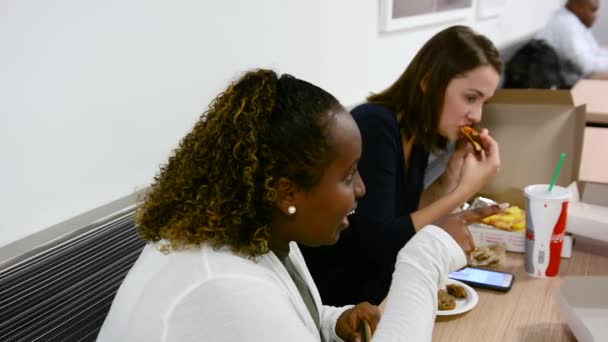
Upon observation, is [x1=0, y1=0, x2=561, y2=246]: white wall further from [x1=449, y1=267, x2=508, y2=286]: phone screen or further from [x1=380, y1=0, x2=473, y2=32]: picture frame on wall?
[x1=449, y1=267, x2=508, y2=286]: phone screen

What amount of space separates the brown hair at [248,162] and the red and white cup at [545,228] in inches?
22.7

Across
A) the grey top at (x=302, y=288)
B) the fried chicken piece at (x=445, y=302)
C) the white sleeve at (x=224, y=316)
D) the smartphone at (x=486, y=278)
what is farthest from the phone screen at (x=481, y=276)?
the white sleeve at (x=224, y=316)

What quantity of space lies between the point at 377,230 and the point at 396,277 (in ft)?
1.61

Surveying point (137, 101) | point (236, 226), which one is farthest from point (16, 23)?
point (236, 226)

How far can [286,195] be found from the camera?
0.77 meters

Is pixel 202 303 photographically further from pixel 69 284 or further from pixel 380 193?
pixel 380 193

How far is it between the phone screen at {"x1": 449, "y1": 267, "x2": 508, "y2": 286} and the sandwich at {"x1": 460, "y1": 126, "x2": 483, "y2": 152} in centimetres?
49

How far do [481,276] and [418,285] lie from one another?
34 cm

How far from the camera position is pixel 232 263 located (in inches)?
28.6

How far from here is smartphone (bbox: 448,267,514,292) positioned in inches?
43.8

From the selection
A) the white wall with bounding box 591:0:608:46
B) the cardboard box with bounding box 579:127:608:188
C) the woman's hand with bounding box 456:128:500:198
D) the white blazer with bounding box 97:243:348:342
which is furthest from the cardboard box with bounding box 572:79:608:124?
the white wall with bounding box 591:0:608:46

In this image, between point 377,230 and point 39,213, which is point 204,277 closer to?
point 39,213

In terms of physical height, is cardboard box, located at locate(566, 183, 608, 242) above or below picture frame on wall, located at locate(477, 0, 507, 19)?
below

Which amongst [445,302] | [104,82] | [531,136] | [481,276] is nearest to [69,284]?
[104,82]
